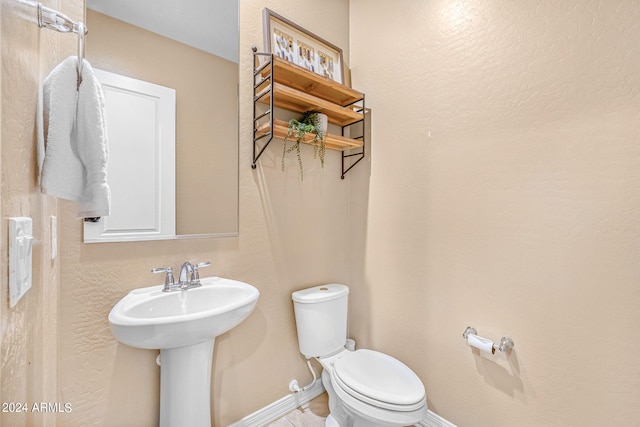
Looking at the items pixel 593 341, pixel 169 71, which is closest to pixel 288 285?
pixel 169 71

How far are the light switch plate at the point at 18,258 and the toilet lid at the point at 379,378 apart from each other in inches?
46.9

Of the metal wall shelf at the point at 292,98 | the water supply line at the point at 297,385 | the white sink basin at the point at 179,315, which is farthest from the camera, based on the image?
the water supply line at the point at 297,385

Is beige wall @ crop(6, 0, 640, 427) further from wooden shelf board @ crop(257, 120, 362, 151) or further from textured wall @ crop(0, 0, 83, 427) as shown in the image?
wooden shelf board @ crop(257, 120, 362, 151)

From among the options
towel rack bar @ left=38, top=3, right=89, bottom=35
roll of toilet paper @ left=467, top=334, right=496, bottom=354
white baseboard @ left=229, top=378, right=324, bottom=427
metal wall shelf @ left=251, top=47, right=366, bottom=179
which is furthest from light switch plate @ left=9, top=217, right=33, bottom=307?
roll of toilet paper @ left=467, top=334, right=496, bottom=354

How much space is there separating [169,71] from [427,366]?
6.38ft

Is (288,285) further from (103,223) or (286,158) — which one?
(103,223)

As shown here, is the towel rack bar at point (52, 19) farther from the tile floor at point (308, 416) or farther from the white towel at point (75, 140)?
the tile floor at point (308, 416)

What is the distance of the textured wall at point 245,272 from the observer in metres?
1.05

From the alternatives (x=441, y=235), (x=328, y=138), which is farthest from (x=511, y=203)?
(x=328, y=138)

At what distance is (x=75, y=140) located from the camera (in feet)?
2.44

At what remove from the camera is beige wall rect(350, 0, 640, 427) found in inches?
39.1

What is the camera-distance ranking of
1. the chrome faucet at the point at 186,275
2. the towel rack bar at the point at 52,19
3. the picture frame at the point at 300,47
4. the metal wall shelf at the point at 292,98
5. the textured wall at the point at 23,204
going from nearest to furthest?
the textured wall at the point at 23,204
the towel rack bar at the point at 52,19
the chrome faucet at the point at 186,275
the metal wall shelf at the point at 292,98
the picture frame at the point at 300,47

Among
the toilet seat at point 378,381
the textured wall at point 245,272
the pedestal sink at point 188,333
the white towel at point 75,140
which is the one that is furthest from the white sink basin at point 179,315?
the toilet seat at point 378,381

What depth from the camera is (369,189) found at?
1.81m
